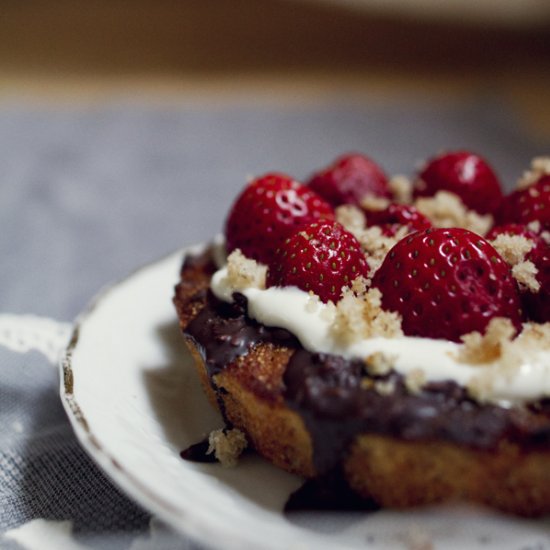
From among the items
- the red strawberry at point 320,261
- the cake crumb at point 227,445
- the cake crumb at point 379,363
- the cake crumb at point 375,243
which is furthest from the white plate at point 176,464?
the cake crumb at point 375,243

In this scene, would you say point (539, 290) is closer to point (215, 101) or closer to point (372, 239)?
point (372, 239)

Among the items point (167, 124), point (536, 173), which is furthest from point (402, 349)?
point (167, 124)

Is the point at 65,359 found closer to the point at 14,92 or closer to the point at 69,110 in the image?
the point at 69,110

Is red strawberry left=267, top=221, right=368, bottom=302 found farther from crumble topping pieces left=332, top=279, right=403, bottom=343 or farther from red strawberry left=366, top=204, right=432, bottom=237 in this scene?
red strawberry left=366, top=204, right=432, bottom=237

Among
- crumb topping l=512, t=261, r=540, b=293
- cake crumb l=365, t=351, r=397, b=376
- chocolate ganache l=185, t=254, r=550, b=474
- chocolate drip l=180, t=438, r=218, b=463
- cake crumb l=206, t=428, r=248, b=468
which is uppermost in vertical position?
crumb topping l=512, t=261, r=540, b=293

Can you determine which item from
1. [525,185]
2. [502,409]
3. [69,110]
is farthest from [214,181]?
[502,409]

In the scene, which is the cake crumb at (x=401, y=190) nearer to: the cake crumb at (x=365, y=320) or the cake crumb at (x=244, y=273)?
the cake crumb at (x=244, y=273)

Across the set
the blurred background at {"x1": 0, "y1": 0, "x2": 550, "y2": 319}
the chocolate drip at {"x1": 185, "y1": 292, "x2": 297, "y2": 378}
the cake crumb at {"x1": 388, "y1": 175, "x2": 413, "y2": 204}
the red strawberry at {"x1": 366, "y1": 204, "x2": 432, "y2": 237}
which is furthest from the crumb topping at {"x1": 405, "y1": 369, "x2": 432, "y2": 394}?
the blurred background at {"x1": 0, "y1": 0, "x2": 550, "y2": 319}

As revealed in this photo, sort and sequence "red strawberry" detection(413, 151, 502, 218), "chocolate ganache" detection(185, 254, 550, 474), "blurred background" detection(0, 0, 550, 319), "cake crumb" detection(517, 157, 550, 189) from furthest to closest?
"blurred background" detection(0, 0, 550, 319)
"red strawberry" detection(413, 151, 502, 218)
"cake crumb" detection(517, 157, 550, 189)
"chocolate ganache" detection(185, 254, 550, 474)
